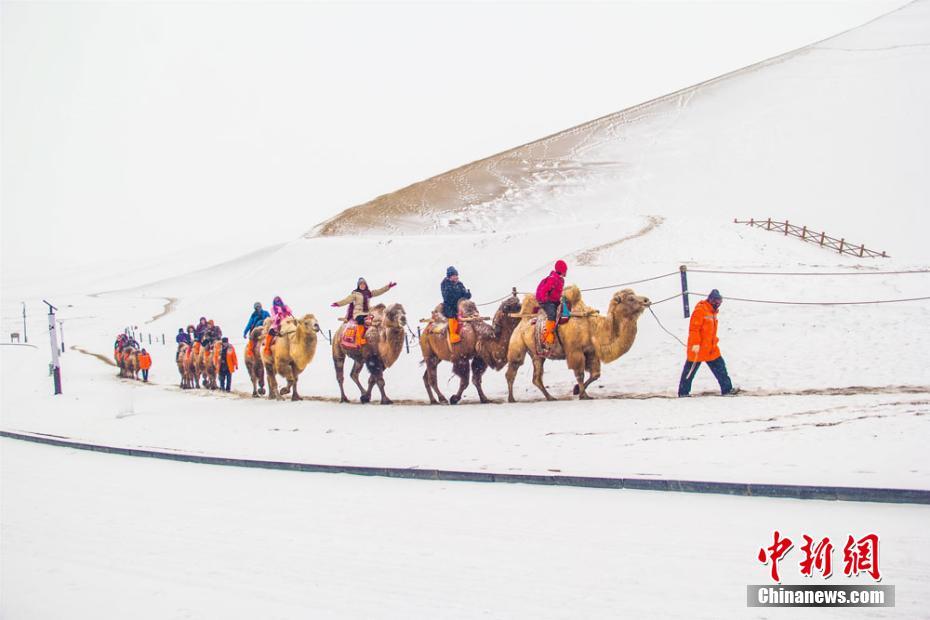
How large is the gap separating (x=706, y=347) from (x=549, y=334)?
2.56m

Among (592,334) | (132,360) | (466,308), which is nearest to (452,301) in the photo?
(466,308)

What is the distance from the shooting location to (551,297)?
13.8 meters

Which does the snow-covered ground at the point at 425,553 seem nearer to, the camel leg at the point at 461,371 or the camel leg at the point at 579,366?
the camel leg at the point at 579,366

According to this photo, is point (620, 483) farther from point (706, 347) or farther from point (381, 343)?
point (381, 343)

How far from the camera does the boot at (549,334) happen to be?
13.8 metres

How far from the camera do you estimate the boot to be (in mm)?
13773

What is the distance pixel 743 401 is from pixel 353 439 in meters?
5.49

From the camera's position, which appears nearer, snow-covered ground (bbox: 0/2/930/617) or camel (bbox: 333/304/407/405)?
snow-covered ground (bbox: 0/2/930/617)

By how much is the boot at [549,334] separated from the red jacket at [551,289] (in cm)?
40

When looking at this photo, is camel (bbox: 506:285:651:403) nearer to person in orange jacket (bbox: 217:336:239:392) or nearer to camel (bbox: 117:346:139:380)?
person in orange jacket (bbox: 217:336:239:392)

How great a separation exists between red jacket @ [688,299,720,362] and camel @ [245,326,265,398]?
1072 centimetres

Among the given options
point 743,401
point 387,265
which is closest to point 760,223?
point 387,265


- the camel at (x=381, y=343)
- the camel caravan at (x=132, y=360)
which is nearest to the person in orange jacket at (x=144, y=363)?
the camel caravan at (x=132, y=360)

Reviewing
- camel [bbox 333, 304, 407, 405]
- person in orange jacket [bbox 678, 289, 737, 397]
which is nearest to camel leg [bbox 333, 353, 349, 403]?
camel [bbox 333, 304, 407, 405]
